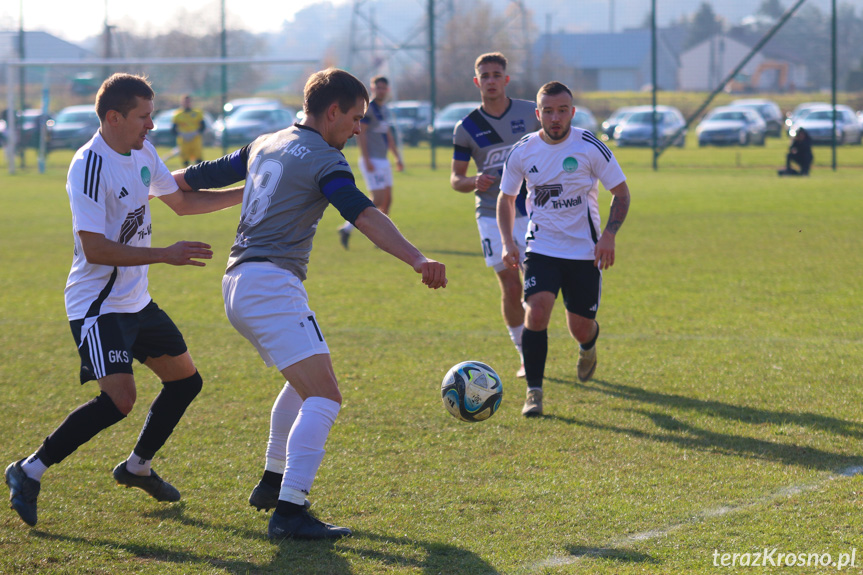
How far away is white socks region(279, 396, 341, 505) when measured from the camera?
3.65m

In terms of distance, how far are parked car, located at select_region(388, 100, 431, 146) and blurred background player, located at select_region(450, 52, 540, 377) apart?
2560 cm

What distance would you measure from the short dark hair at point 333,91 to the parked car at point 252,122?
25.9 meters

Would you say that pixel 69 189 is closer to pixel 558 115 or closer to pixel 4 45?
pixel 558 115

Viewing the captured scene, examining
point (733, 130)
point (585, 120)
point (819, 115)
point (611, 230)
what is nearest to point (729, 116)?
point (733, 130)

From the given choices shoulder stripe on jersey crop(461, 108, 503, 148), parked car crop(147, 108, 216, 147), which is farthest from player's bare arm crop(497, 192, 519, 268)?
parked car crop(147, 108, 216, 147)

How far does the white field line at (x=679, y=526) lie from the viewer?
11.3 ft

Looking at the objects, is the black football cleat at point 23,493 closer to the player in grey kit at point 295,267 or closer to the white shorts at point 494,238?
the player in grey kit at point 295,267

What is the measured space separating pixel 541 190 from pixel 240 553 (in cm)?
310

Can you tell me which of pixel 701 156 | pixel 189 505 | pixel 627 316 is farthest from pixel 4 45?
pixel 189 505

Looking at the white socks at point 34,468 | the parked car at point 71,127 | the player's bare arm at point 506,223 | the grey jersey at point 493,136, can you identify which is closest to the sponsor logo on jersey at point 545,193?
the player's bare arm at point 506,223

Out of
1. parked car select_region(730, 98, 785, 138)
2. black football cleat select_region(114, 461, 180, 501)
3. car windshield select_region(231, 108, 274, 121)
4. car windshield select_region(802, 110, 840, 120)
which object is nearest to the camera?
black football cleat select_region(114, 461, 180, 501)

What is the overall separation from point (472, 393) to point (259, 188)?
4.94 ft

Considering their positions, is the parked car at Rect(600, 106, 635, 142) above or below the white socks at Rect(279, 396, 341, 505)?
above

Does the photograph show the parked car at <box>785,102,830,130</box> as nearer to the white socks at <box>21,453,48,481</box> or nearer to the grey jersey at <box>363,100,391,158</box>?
the grey jersey at <box>363,100,391,158</box>
